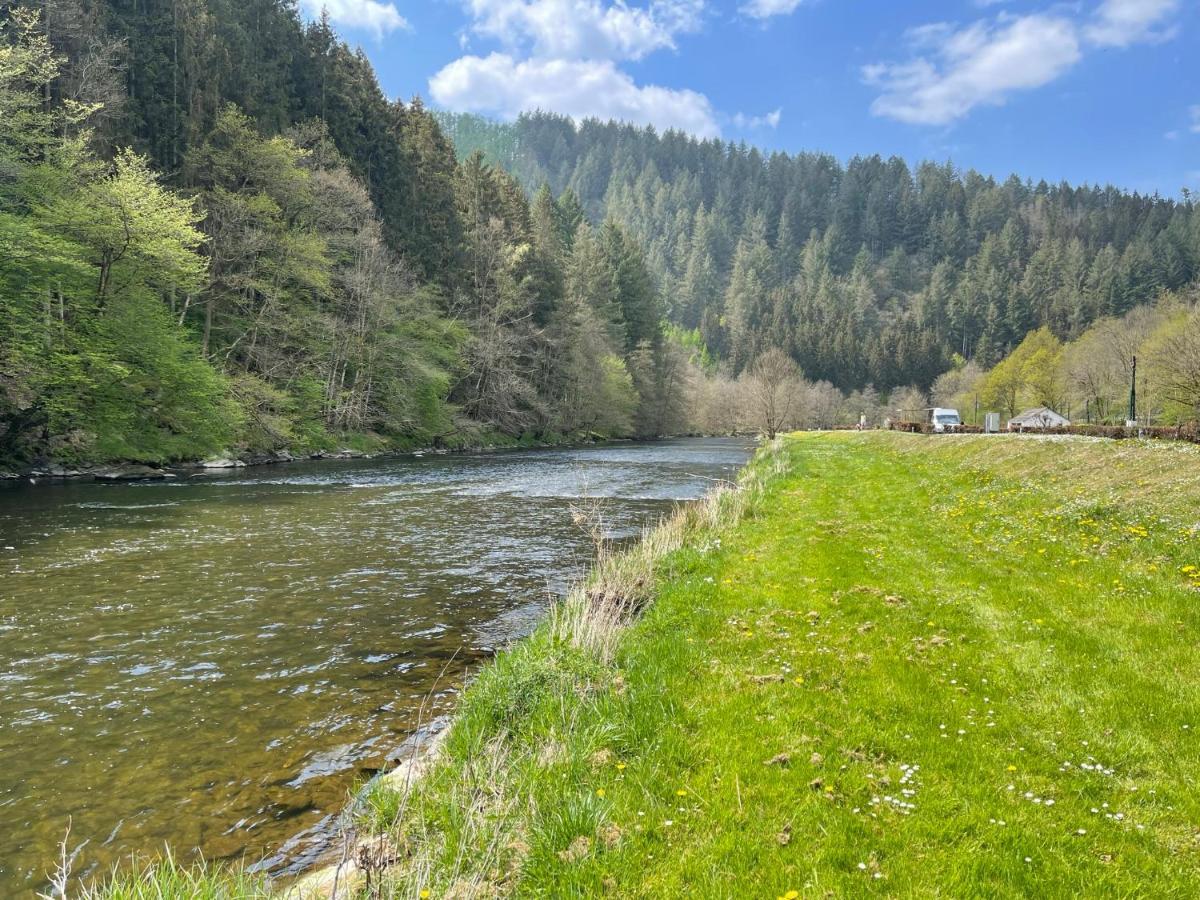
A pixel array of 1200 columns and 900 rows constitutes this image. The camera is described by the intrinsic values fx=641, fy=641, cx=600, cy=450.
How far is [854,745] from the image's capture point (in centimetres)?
526

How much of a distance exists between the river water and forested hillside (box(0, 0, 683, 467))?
37.5 feet

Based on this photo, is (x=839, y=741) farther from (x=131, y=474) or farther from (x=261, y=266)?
(x=261, y=266)

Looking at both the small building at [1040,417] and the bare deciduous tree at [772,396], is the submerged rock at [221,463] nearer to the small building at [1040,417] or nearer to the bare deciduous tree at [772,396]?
the bare deciduous tree at [772,396]

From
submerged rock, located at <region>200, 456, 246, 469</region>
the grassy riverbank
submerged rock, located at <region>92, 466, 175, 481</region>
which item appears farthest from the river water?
submerged rock, located at <region>200, 456, 246, 469</region>

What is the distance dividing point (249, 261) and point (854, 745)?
47.4 m

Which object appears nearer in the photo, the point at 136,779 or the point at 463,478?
the point at 136,779

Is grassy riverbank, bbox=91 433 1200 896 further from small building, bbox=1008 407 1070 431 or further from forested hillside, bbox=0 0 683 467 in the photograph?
small building, bbox=1008 407 1070 431

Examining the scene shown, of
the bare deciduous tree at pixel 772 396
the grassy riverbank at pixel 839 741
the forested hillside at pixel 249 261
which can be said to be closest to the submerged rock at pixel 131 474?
the forested hillside at pixel 249 261

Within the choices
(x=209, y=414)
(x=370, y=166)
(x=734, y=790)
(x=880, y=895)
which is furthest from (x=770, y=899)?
(x=370, y=166)

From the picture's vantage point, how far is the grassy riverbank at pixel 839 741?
390 cm

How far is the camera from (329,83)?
58.6 metres

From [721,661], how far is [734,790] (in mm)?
2613

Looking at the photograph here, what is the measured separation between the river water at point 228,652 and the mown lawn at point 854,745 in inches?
64.1

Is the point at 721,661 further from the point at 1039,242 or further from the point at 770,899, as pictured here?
the point at 1039,242
